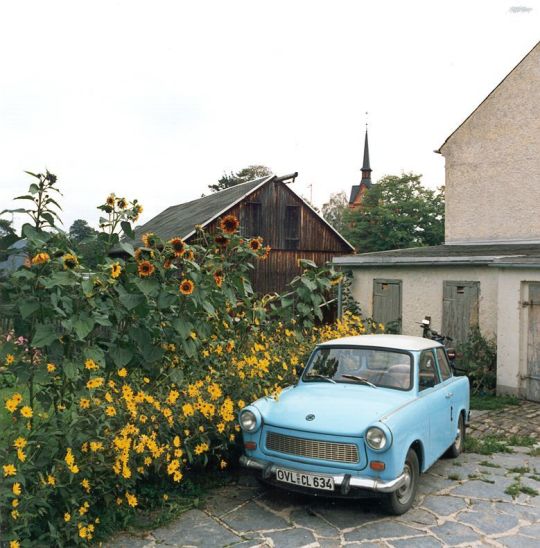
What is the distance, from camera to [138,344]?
178 inches

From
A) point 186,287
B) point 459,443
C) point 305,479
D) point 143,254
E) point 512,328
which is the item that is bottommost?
point 459,443

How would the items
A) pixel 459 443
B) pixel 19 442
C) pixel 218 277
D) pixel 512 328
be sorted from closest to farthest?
pixel 19 442 → pixel 218 277 → pixel 459 443 → pixel 512 328

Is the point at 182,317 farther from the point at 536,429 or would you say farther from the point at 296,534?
the point at 536,429

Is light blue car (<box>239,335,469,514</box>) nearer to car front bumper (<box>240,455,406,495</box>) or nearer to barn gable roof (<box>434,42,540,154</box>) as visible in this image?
car front bumper (<box>240,455,406,495</box>)

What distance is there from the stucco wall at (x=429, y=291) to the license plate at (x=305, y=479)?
287 inches

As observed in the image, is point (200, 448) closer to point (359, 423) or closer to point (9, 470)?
point (359, 423)

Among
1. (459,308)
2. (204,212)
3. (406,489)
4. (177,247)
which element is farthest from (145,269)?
(204,212)

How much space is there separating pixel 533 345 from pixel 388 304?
3.89 metres

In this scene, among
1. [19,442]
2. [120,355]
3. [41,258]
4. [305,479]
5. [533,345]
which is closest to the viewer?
[19,442]

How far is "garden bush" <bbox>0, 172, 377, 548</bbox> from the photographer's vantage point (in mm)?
3893

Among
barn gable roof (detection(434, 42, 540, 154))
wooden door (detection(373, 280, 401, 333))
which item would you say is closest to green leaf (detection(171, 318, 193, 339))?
wooden door (detection(373, 280, 401, 333))

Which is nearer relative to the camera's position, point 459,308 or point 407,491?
point 407,491

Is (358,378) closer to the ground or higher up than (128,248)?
closer to the ground

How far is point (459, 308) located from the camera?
36.9 ft
